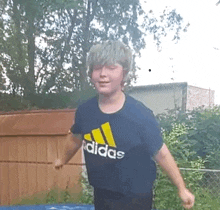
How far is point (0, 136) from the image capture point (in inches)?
219

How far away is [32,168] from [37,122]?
0.65 meters

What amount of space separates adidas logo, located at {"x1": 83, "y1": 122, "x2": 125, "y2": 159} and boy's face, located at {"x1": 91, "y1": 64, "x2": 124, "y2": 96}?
17 centimetres

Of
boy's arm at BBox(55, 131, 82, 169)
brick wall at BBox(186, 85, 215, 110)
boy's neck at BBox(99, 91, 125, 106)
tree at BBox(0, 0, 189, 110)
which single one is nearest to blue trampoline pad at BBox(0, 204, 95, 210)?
tree at BBox(0, 0, 189, 110)

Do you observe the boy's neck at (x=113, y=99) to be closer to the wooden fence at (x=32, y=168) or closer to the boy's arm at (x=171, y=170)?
the boy's arm at (x=171, y=170)

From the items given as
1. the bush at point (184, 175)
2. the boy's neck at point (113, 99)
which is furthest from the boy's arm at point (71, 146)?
the bush at point (184, 175)

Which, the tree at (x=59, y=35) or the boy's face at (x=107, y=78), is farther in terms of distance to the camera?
the tree at (x=59, y=35)

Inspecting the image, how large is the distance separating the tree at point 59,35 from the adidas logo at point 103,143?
14.0ft

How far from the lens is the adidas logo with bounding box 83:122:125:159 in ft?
5.85

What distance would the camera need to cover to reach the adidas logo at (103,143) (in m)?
1.78

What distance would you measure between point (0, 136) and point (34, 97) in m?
1.05

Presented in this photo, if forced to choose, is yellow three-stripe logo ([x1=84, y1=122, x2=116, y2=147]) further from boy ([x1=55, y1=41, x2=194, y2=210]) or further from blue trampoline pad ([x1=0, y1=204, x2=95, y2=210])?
blue trampoline pad ([x1=0, y1=204, x2=95, y2=210])

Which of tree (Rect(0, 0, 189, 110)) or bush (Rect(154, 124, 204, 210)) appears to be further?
tree (Rect(0, 0, 189, 110))

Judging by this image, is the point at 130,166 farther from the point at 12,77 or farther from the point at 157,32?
the point at 12,77

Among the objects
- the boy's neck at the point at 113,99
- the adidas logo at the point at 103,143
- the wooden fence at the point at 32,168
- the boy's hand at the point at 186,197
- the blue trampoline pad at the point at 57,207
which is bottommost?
the blue trampoline pad at the point at 57,207
